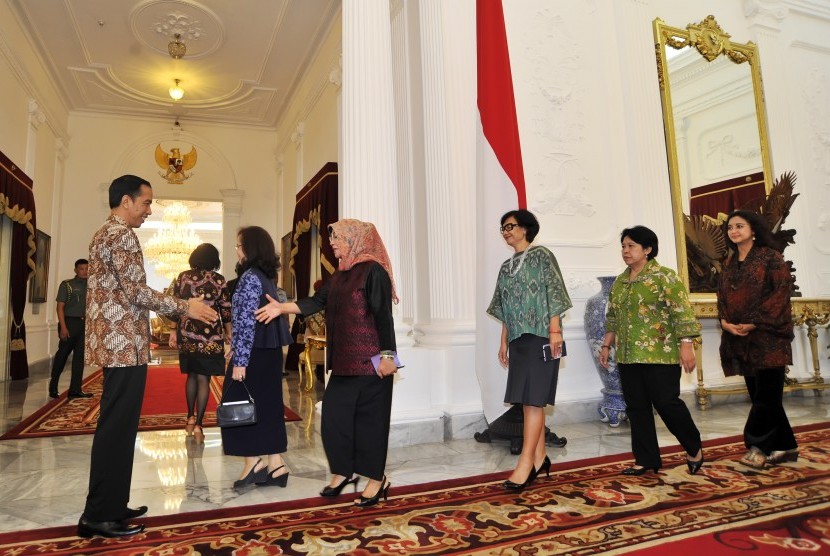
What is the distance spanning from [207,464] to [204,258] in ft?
4.52

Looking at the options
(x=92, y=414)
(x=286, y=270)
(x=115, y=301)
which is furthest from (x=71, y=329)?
(x=286, y=270)

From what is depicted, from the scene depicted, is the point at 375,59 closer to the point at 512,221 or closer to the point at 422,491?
the point at 512,221

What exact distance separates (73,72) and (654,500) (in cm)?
1006

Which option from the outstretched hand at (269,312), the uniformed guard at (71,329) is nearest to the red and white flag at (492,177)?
the outstretched hand at (269,312)

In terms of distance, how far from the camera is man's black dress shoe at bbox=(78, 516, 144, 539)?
2100mm

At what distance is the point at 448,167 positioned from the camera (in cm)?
403

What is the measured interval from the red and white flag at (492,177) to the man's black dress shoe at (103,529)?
6.74 ft

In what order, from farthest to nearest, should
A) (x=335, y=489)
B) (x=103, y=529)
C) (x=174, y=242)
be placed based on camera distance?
(x=174, y=242), (x=335, y=489), (x=103, y=529)

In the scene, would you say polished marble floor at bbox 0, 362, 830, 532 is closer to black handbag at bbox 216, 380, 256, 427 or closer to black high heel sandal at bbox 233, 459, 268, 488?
black high heel sandal at bbox 233, 459, 268, 488

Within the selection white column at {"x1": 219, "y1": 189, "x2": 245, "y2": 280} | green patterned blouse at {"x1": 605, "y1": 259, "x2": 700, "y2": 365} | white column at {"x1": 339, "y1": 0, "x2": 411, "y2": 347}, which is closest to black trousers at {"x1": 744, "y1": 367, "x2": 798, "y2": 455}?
green patterned blouse at {"x1": 605, "y1": 259, "x2": 700, "y2": 365}

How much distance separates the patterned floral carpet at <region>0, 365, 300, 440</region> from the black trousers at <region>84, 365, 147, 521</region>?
2.27 meters

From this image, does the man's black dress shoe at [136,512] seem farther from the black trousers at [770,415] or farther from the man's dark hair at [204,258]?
the black trousers at [770,415]

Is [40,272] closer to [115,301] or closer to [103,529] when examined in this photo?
[115,301]

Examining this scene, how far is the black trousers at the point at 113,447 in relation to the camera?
82.4 inches
